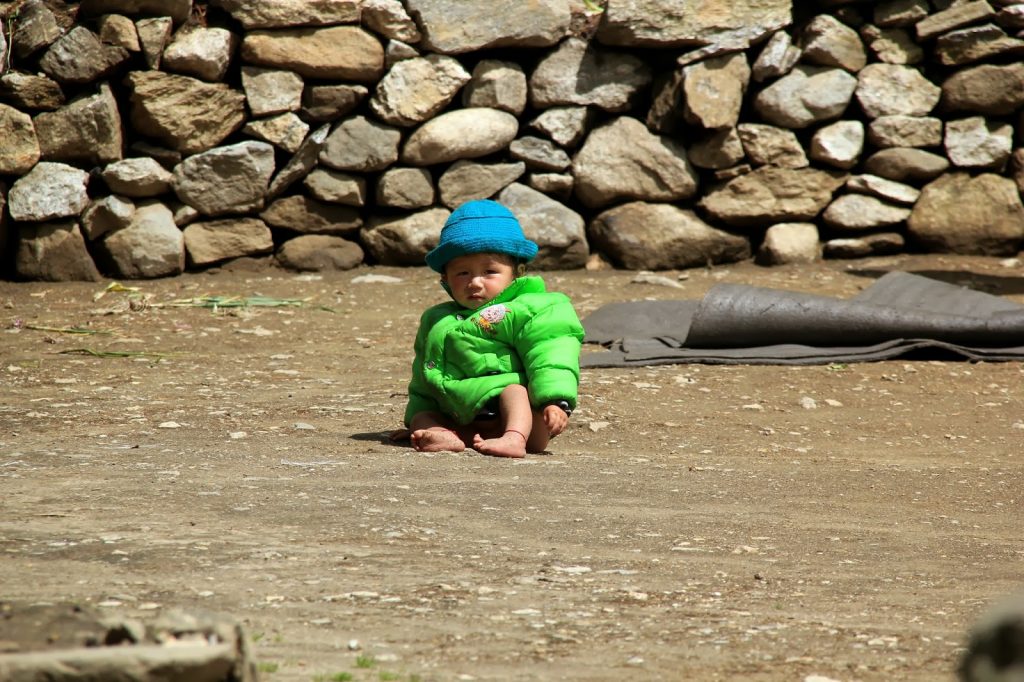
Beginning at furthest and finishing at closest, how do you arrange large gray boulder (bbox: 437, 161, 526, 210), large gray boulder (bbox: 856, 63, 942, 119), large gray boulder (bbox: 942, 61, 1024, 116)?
large gray boulder (bbox: 856, 63, 942, 119)
large gray boulder (bbox: 942, 61, 1024, 116)
large gray boulder (bbox: 437, 161, 526, 210)

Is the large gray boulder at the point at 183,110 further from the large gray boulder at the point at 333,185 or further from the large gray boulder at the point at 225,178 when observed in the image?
the large gray boulder at the point at 333,185

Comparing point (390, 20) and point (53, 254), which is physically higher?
point (390, 20)

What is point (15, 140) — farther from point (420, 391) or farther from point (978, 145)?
point (978, 145)

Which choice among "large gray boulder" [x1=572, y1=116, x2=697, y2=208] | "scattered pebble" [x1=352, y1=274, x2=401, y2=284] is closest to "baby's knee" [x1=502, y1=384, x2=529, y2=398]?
"scattered pebble" [x1=352, y1=274, x2=401, y2=284]

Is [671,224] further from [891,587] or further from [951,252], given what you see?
[891,587]

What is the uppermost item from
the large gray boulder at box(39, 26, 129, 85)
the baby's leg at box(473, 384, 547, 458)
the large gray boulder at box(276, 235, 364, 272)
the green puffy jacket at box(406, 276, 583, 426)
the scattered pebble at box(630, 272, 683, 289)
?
the large gray boulder at box(39, 26, 129, 85)

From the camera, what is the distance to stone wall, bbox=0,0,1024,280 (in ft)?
26.2

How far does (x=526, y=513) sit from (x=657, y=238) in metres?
5.70

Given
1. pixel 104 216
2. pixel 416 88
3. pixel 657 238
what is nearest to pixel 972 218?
pixel 657 238

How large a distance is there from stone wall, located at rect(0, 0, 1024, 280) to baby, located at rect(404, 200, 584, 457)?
4.35 metres

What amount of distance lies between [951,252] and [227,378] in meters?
5.62

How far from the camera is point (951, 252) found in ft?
28.1

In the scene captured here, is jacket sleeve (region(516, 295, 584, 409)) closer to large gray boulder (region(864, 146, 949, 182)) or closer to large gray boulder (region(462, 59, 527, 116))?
large gray boulder (region(462, 59, 527, 116))

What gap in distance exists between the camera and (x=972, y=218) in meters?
8.55
